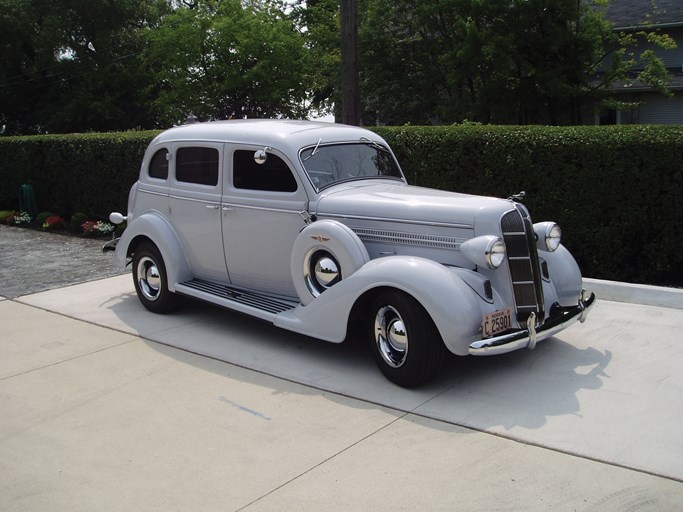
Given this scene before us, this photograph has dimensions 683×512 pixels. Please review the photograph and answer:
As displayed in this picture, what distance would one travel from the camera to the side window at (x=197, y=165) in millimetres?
6434

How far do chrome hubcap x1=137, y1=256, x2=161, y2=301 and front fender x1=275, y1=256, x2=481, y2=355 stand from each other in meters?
2.41

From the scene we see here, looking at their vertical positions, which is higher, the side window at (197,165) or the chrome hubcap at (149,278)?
the side window at (197,165)

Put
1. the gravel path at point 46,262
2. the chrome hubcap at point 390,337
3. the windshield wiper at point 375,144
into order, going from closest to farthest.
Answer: the chrome hubcap at point 390,337
the windshield wiper at point 375,144
the gravel path at point 46,262

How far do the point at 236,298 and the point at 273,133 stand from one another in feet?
5.08

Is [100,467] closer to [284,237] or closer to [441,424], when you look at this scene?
[441,424]

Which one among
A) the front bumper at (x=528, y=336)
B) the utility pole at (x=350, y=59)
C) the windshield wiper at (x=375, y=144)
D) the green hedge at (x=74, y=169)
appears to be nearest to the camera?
the front bumper at (x=528, y=336)

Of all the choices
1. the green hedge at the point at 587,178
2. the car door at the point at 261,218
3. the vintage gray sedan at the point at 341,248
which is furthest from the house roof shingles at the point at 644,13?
the car door at the point at 261,218

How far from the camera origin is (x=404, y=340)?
15.7 feet

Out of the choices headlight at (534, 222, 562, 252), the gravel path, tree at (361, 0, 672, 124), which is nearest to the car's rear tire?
the gravel path

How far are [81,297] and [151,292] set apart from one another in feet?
4.23

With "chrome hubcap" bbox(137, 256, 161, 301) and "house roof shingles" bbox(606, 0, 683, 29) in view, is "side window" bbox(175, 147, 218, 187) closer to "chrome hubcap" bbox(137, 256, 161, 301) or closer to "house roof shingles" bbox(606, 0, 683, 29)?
"chrome hubcap" bbox(137, 256, 161, 301)

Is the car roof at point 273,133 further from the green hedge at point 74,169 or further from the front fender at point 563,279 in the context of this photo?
the green hedge at point 74,169

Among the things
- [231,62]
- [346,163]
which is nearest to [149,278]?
[346,163]

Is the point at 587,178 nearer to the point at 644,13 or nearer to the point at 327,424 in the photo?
the point at 327,424
